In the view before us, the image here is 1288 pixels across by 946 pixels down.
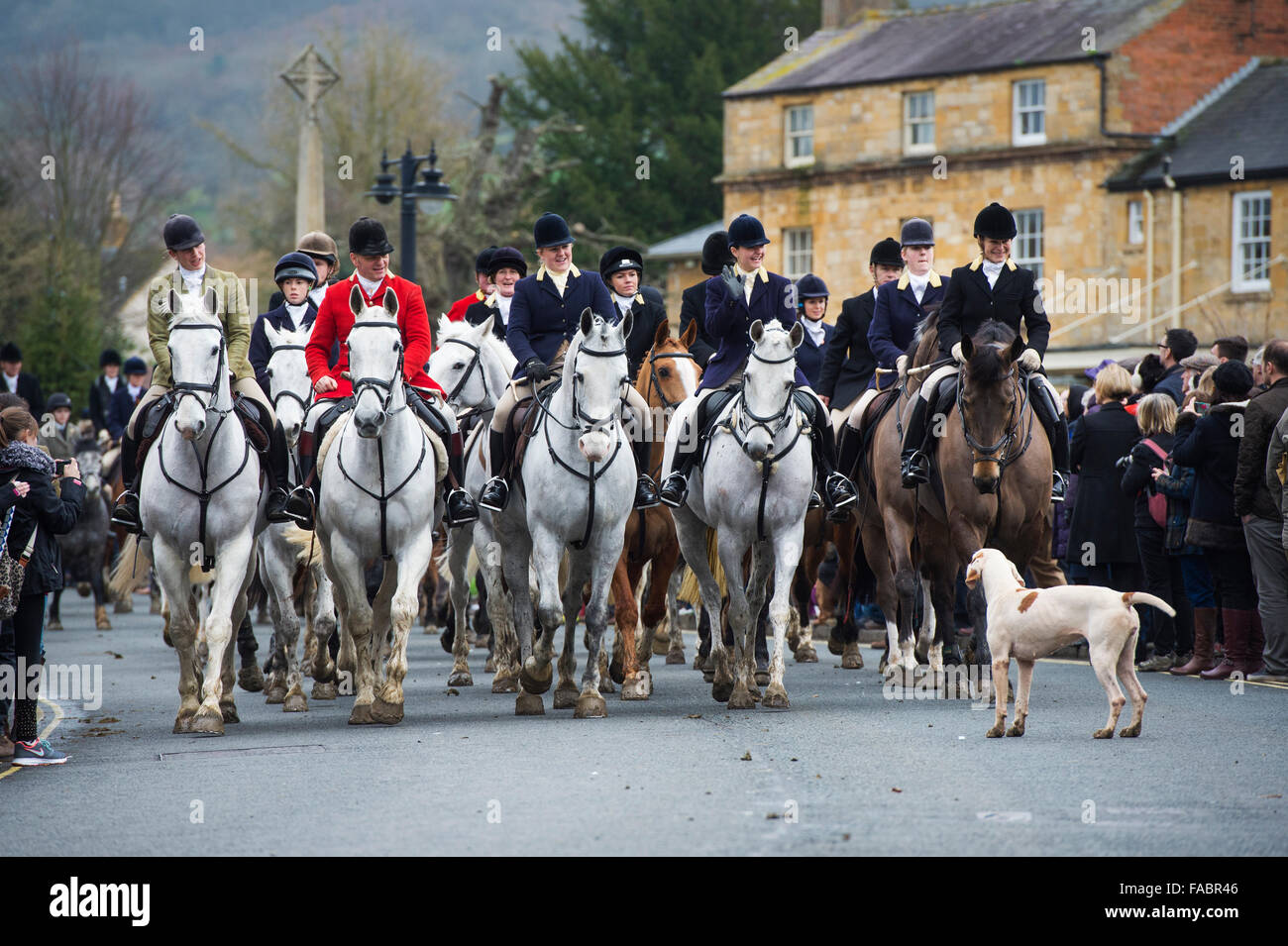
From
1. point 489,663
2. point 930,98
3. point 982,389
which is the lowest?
point 489,663

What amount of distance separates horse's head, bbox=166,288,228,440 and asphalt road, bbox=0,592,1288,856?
6.72ft

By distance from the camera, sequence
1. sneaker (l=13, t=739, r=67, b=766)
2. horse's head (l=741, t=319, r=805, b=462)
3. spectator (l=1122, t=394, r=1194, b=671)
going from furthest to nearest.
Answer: spectator (l=1122, t=394, r=1194, b=671) < horse's head (l=741, t=319, r=805, b=462) < sneaker (l=13, t=739, r=67, b=766)

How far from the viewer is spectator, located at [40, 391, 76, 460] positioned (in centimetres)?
2022

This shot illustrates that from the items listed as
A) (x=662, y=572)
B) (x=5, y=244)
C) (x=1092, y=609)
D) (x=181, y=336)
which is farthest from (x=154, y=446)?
(x=5, y=244)

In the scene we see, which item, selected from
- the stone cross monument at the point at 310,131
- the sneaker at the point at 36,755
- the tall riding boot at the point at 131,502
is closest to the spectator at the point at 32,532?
the sneaker at the point at 36,755

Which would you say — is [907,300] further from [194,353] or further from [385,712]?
[194,353]

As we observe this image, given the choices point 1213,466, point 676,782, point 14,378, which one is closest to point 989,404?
point 1213,466

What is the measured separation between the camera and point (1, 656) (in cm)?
1115

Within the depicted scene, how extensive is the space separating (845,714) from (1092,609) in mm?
2215

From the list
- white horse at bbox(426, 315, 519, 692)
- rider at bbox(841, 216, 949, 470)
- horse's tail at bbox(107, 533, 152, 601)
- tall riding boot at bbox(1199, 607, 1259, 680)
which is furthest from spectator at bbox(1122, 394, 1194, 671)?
horse's tail at bbox(107, 533, 152, 601)

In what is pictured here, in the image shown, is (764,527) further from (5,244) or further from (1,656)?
Result: (5,244)

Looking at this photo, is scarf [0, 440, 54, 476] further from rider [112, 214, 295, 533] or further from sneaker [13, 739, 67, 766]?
sneaker [13, 739, 67, 766]

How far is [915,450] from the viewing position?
14.2 meters

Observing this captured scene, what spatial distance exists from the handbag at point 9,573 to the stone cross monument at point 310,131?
20.0 metres
